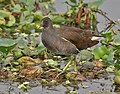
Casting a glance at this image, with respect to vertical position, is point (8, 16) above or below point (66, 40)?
above

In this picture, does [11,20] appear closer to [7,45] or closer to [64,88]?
[7,45]

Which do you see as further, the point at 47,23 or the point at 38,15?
the point at 38,15

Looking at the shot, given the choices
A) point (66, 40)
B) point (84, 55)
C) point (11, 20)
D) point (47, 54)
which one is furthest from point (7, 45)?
point (11, 20)

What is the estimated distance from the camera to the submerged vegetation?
6.23 metres

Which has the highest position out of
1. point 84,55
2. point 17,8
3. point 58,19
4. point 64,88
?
point 17,8

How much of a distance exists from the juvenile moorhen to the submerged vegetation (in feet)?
0.63

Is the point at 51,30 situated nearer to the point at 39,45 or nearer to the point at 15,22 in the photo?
the point at 39,45

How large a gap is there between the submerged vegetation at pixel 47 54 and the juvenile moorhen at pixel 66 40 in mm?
192

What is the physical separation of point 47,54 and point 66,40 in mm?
678

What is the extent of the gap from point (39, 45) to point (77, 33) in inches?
27.3

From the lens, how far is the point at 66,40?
6277 mm

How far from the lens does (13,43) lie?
603 centimetres

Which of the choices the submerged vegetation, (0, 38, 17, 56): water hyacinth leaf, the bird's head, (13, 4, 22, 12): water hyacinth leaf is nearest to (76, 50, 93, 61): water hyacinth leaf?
the submerged vegetation

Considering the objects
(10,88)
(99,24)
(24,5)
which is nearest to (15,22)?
(24,5)
